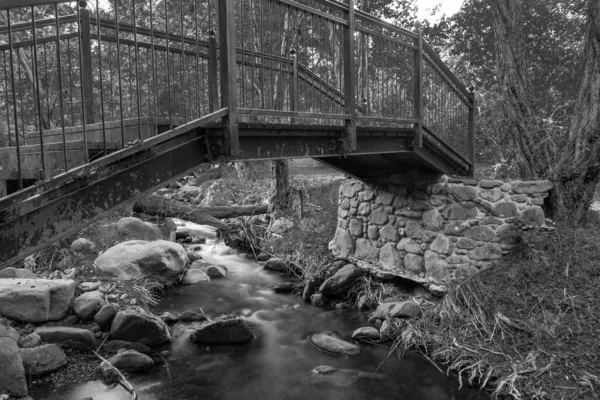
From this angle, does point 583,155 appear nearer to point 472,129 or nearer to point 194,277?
point 472,129

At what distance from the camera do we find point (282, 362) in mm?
6176

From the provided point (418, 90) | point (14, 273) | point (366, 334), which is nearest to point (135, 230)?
point (14, 273)

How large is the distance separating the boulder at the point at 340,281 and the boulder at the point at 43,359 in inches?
168

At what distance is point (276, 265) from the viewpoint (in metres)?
10.0

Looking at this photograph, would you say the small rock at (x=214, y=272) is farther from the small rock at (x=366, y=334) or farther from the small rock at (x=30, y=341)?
the small rock at (x=30, y=341)

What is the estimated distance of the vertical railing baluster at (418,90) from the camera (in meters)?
6.62

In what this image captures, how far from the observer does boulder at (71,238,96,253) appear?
939cm

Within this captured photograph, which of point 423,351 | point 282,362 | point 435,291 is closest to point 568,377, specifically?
point 423,351

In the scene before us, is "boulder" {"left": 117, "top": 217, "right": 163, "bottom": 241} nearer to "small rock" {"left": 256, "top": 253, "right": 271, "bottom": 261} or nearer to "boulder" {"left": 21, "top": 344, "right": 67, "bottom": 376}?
"small rock" {"left": 256, "top": 253, "right": 271, "bottom": 261}

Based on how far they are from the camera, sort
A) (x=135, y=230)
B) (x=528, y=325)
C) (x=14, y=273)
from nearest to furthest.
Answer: (x=528, y=325) → (x=14, y=273) → (x=135, y=230)

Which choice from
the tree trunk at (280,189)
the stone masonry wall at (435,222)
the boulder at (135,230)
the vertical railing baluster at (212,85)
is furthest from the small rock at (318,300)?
the vertical railing baluster at (212,85)

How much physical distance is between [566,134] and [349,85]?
4.30m

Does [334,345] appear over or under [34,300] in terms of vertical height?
under

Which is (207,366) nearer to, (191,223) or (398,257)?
(398,257)
